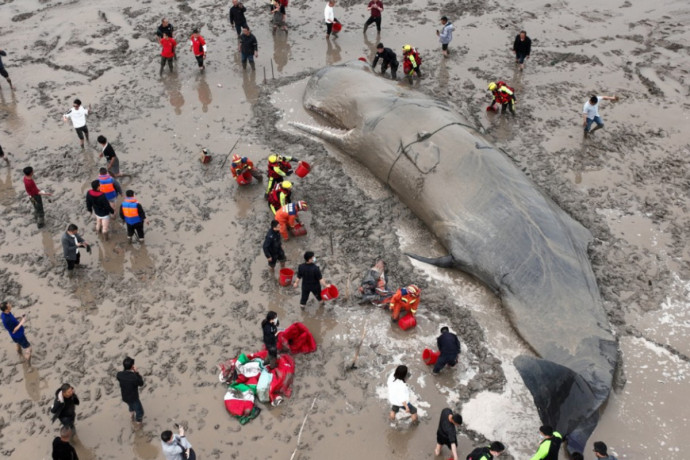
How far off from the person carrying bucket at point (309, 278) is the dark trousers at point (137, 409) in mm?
2936

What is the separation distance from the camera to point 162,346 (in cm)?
896

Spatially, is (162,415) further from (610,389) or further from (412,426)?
(610,389)

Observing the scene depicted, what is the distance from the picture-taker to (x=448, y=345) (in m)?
8.12

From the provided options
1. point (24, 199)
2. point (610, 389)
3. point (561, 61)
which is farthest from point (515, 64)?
point (24, 199)

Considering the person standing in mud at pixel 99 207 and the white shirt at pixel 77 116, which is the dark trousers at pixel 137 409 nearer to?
the person standing in mud at pixel 99 207

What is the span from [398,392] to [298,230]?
13.8 ft

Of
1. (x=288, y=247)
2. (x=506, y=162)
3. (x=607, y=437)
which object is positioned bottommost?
(x=607, y=437)

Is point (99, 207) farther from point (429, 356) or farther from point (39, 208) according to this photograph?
point (429, 356)

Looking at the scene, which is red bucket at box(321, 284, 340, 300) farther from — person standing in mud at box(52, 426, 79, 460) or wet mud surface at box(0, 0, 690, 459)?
person standing in mud at box(52, 426, 79, 460)

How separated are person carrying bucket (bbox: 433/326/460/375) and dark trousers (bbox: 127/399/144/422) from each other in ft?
13.8

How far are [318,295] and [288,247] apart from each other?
5.51 ft

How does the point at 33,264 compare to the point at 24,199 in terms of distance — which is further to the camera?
the point at 24,199

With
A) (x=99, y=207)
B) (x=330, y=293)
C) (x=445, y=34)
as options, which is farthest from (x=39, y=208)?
(x=445, y=34)

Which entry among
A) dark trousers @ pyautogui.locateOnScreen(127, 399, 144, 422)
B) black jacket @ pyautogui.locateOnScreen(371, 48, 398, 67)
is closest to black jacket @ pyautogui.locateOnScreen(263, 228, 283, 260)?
dark trousers @ pyautogui.locateOnScreen(127, 399, 144, 422)
